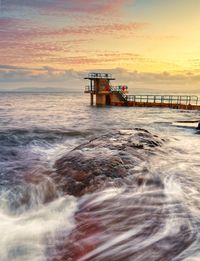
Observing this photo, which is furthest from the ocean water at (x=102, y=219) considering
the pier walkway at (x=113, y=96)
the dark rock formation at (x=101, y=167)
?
the pier walkway at (x=113, y=96)

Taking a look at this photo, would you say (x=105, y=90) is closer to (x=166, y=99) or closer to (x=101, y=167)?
(x=166, y=99)

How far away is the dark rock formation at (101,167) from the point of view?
25.3 feet

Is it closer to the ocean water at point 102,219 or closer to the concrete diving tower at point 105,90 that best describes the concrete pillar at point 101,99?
the concrete diving tower at point 105,90

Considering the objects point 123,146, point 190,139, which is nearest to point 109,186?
point 123,146

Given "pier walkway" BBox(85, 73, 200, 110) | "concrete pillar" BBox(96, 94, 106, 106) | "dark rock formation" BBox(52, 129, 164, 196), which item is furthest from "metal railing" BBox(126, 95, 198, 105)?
"dark rock formation" BBox(52, 129, 164, 196)

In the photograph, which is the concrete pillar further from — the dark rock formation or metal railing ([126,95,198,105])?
the dark rock formation

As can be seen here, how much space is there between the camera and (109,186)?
7.62 m

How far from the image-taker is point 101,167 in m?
8.54

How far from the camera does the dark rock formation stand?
770cm

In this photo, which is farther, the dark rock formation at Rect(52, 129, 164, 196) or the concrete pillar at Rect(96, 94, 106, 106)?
the concrete pillar at Rect(96, 94, 106, 106)

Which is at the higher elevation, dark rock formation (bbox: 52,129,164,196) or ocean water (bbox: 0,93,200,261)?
dark rock formation (bbox: 52,129,164,196)

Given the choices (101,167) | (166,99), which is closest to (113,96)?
(166,99)

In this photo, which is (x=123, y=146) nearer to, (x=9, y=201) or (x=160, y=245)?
(x=9, y=201)

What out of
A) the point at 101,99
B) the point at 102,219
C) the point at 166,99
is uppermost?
the point at 166,99
